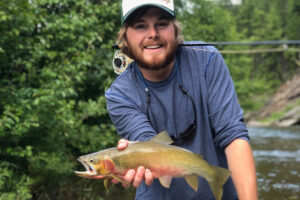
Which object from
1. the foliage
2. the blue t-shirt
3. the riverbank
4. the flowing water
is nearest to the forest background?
the foliage

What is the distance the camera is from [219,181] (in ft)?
6.80

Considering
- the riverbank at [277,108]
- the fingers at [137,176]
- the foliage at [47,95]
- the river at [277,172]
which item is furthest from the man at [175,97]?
the riverbank at [277,108]

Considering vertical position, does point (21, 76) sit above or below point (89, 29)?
below

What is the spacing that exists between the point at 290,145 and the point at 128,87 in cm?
1592

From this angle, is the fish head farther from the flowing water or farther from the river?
the flowing water

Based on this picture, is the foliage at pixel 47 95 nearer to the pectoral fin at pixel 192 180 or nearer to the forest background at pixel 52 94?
the forest background at pixel 52 94

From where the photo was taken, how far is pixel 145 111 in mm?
2393

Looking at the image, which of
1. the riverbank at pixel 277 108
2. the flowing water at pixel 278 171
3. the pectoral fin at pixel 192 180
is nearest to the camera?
the pectoral fin at pixel 192 180

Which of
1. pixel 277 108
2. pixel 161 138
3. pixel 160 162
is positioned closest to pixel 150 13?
pixel 161 138

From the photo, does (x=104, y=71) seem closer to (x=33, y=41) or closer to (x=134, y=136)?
(x=33, y=41)

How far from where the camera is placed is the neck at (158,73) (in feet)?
7.75

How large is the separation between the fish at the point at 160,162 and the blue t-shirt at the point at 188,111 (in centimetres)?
19

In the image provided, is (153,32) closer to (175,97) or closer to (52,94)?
(175,97)

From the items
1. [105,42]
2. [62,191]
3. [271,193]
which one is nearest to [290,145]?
[271,193]
